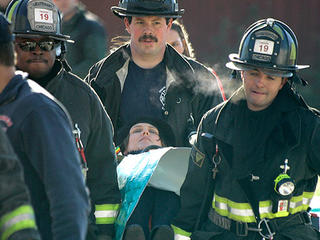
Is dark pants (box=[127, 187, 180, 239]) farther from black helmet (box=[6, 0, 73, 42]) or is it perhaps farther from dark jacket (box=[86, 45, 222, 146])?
black helmet (box=[6, 0, 73, 42])

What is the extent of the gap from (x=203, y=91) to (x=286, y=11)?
397 inches

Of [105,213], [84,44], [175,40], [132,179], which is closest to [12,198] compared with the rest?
[105,213]

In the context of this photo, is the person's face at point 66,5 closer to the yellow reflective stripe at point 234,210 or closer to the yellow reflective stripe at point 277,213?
the yellow reflective stripe at point 234,210

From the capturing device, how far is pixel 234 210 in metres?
4.36

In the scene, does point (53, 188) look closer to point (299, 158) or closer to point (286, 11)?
point (299, 158)

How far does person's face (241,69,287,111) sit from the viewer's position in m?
4.41

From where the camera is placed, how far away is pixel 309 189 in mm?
4379

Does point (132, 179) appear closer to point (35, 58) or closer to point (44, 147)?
point (35, 58)

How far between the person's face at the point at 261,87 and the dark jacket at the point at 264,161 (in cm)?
5

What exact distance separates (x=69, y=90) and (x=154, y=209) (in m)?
1.11

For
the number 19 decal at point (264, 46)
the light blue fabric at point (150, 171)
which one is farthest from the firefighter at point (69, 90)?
the number 19 decal at point (264, 46)

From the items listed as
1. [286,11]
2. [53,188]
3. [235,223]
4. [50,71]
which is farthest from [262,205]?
[286,11]

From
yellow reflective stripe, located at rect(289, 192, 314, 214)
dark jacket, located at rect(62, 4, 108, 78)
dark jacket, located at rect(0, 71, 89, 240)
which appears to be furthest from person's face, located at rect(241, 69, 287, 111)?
Answer: dark jacket, located at rect(62, 4, 108, 78)

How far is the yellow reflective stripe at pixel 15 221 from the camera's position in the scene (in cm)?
254
